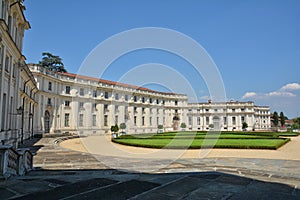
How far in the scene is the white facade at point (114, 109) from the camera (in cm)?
3216

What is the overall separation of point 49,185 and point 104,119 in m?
35.7

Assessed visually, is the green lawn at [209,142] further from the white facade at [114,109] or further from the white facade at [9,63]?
the white facade at [114,109]

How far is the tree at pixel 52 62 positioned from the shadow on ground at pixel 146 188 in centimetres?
4495

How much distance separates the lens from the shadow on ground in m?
4.69

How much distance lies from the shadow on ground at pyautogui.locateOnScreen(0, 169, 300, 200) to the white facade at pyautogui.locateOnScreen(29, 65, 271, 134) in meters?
26.1

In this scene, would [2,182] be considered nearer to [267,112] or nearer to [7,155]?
[7,155]

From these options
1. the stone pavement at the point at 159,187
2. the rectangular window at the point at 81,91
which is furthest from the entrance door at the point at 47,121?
the stone pavement at the point at 159,187

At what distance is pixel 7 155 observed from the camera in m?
6.11

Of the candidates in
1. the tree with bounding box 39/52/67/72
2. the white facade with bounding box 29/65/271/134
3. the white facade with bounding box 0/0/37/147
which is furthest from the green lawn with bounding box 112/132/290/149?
the tree with bounding box 39/52/67/72

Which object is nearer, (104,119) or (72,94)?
(72,94)

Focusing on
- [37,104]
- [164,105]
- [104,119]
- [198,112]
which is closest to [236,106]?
[198,112]

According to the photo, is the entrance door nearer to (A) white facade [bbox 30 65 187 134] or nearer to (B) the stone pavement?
(A) white facade [bbox 30 65 187 134]

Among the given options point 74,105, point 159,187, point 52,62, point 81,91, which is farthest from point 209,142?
point 52,62

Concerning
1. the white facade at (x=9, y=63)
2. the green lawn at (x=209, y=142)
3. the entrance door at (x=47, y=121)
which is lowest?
the green lawn at (x=209, y=142)
